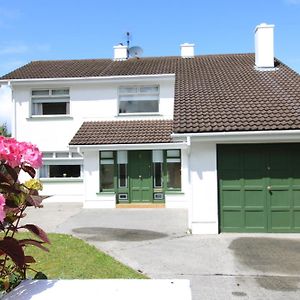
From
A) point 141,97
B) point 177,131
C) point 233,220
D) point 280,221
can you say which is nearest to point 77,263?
point 177,131

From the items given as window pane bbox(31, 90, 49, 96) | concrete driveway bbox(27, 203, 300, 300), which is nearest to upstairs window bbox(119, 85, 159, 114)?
window pane bbox(31, 90, 49, 96)

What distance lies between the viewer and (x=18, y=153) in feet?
8.16

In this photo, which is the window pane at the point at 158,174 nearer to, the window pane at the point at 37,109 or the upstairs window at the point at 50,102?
the upstairs window at the point at 50,102

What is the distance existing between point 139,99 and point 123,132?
7.39 feet

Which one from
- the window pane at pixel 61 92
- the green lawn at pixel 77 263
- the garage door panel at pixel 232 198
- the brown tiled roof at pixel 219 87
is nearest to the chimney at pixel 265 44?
the brown tiled roof at pixel 219 87

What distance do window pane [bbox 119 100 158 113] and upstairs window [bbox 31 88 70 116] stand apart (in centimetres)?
268

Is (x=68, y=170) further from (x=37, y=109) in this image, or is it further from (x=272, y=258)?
(x=272, y=258)

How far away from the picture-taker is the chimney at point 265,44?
17672 mm

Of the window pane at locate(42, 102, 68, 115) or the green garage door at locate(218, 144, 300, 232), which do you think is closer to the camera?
the green garage door at locate(218, 144, 300, 232)

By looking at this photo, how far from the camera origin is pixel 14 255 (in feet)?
Result: 7.91

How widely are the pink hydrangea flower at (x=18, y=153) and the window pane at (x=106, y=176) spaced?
628 inches

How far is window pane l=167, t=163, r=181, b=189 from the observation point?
18375mm

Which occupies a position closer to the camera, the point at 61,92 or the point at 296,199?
the point at 296,199

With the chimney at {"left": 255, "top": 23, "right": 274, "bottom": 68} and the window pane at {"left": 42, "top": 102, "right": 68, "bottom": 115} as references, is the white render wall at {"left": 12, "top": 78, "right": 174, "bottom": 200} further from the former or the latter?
the chimney at {"left": 255, "top": 23, "right": 274, "bottom": 68}
